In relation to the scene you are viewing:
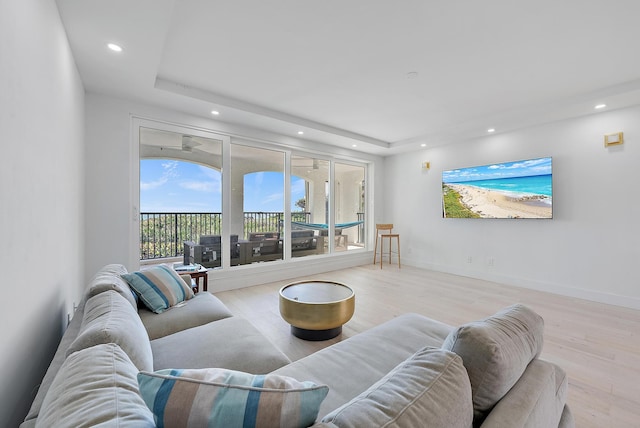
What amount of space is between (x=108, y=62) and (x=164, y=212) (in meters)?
1.88

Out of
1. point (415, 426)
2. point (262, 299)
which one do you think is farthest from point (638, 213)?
point (262, 299)

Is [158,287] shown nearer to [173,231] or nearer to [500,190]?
[173,231]

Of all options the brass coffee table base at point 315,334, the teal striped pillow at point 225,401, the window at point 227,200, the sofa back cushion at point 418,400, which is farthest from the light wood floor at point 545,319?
the teal striped pillow at point 225,401

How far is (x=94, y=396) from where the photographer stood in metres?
0.65

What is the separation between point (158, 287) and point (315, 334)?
133 centimetres

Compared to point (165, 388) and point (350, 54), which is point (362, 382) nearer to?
point (165, 388)

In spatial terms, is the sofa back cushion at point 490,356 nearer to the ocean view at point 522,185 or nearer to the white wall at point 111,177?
the white wall at point 111,177

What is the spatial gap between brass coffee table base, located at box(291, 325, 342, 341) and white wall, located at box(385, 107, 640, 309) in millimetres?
3246

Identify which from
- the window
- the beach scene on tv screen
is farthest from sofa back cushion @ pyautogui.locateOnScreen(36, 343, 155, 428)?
the beach scene on tv screen

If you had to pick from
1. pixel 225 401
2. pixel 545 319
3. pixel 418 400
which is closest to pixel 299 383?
pixel 225 401

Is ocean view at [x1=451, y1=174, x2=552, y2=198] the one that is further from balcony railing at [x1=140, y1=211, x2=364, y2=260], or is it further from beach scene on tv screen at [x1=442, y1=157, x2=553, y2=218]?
balcony railing at [x1=140, y1=211, x2=364, y2=260]

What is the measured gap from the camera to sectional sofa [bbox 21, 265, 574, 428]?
60 cm

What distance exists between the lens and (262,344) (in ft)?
4.99

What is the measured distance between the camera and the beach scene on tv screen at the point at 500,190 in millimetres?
3803
